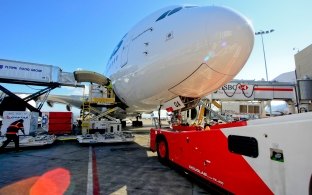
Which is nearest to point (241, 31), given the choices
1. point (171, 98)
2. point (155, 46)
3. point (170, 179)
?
point (155, 46)

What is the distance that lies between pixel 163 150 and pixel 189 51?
3549 mm

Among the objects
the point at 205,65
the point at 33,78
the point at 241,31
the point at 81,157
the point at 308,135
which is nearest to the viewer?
the point at 308,135

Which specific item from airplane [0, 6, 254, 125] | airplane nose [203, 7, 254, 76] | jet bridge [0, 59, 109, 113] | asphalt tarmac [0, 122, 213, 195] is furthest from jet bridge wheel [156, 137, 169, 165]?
jet bridge [0, 59, 109, 113]

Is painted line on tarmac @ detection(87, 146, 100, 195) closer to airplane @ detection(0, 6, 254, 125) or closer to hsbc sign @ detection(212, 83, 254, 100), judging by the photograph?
airplane @ detection(0, 6, 254, 125)

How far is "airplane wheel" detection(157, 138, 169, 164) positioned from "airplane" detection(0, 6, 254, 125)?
1307 mm

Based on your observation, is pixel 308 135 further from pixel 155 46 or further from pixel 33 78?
pixel 33 78

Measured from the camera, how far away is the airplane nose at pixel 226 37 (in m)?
4.90

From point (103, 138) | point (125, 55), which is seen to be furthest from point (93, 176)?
point (103, 138)

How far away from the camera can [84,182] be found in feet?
16.9

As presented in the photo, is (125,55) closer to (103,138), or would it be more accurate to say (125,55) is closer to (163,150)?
(163,150)

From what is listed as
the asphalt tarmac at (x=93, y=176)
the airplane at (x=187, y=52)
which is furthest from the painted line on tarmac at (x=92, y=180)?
the airplane at (x=187, y=52)

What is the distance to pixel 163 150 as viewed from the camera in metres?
7.27

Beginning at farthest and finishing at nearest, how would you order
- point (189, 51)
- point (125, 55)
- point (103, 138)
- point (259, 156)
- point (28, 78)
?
point (28, 78) → point (103, 138) → point (125, 55) → point (189, 51) → point (259, 156)

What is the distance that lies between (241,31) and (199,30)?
0.93 metres
